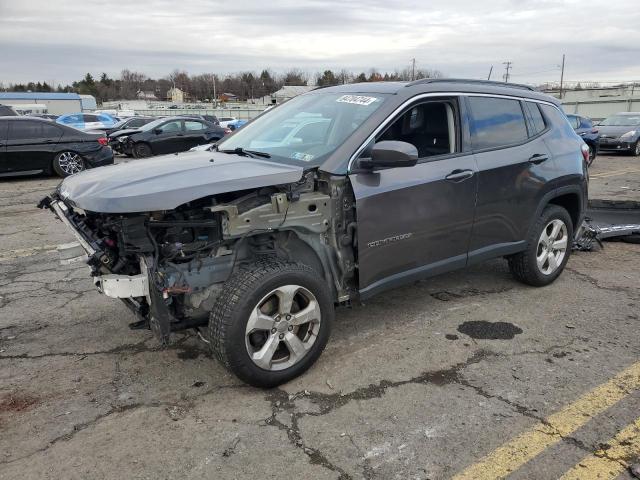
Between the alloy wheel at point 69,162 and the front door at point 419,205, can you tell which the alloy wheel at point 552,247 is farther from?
the alloy wheel at point 69,162

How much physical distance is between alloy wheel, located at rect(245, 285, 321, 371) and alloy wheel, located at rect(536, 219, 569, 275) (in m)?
2.65

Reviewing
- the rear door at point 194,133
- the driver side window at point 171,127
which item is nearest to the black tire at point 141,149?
the driver side window at point 171,127

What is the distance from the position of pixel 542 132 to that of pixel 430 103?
4.66ft

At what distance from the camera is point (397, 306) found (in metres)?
4.55

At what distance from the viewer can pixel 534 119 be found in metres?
4.77

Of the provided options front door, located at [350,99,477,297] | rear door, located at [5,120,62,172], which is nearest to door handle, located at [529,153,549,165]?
front door, located at [350,99,477,297]

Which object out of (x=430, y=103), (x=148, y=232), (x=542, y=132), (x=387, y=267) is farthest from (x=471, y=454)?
Result: (x=542, y=132)

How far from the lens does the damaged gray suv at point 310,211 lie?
2947 millimetres

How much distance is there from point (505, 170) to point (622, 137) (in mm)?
17374

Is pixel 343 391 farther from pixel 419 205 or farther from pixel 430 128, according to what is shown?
pixel 430 128

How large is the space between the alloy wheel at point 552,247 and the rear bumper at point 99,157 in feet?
36.0

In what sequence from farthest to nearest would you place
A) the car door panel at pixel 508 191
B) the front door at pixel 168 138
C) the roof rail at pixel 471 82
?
the front door at pixel 168 138, the car door panel at pixel 508 191, the roof rail at pixel 471 82

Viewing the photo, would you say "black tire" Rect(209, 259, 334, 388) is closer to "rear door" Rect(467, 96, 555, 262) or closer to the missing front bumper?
the missing front bumper

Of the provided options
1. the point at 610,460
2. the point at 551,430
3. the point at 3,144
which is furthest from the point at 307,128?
the point at 3,144
